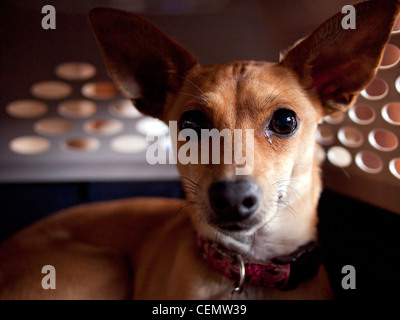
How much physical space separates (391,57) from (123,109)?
153 cm

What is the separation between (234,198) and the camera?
1.17m

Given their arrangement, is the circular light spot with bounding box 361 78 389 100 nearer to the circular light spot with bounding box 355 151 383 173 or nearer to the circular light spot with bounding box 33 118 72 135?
the circular light spot with bounding box 355 151 383 173

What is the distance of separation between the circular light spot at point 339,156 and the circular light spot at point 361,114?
8.1 inches

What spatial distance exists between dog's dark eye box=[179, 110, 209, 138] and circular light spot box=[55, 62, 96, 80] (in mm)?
1036

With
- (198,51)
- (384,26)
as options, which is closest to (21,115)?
(198,51)

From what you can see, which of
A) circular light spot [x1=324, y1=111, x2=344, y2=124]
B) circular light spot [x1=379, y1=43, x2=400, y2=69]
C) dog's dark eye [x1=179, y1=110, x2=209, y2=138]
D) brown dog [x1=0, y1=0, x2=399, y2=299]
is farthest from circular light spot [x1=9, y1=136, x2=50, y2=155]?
circular light spot [x1=379, y1=43, x2=400, y2=69]

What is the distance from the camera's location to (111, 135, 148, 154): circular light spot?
8.50ft

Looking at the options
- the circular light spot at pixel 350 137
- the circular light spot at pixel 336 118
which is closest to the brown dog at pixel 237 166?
the circular light spot at pixel 350 137

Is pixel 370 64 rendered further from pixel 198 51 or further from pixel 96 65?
pixel 96 65

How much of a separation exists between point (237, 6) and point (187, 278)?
144 cm

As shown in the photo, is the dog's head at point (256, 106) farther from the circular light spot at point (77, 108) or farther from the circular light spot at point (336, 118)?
the circular light spot at point (77, 108)

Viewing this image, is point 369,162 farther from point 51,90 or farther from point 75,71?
point 51,90
